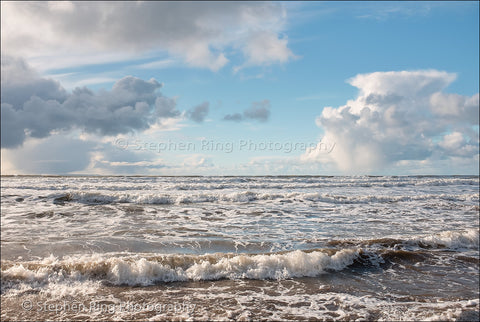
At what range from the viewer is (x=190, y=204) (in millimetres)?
21750

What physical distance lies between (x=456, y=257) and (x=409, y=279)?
312 cm

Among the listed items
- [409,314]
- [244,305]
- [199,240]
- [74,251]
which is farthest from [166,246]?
[409,314]

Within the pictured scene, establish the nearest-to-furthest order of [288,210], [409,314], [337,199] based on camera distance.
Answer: [409,314]
[288,210]
[337,199]

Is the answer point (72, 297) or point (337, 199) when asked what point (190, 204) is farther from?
point (72, 297)

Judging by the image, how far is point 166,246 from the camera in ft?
33.1

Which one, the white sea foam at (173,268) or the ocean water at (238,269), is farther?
the white sea foam at (173,268)

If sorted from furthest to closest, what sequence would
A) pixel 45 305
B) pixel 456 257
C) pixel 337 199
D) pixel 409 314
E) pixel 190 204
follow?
1. pixel 337 199
2. pixel 190 204
3. pixel 456 257
4. pixel 45 305
5. pixel 409 314

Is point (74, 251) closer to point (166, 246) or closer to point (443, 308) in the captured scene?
point (166, 246)

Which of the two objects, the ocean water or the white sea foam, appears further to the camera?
the white sea foam

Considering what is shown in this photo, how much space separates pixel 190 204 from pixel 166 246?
1171cm

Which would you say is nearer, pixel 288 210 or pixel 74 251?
pixel 74 251

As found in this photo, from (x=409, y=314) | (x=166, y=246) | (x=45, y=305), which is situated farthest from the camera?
(x=166, y=246)

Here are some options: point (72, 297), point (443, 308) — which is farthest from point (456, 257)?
point (72, 297)

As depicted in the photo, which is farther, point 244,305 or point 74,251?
point 74,251
